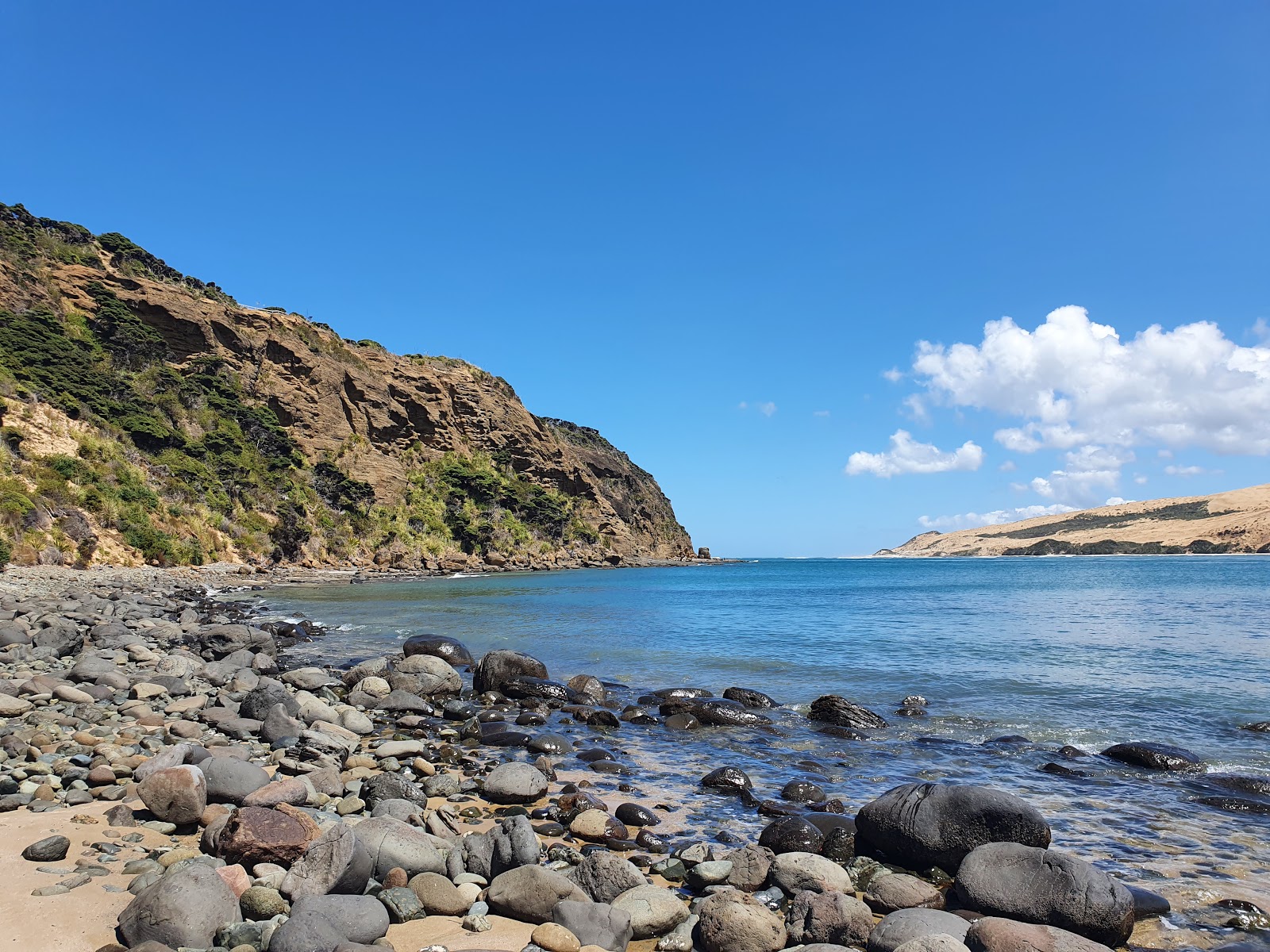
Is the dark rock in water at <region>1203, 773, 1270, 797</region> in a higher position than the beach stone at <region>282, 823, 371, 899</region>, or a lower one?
lower

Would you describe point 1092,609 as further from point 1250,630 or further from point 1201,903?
point 1201,903

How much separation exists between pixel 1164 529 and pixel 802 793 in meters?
173


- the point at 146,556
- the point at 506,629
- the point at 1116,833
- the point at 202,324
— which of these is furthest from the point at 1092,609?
the point at 202,324

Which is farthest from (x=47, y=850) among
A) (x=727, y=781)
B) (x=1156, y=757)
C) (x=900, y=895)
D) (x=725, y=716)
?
(x=1156, y=757)

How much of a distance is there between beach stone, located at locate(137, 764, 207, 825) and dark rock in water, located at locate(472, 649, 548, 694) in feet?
25.2

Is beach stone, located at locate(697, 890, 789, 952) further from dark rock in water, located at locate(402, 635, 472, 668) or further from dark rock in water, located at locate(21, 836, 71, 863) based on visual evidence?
dark rock in water, located at locate(402, 635, 472, 668)

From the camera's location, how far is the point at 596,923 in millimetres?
4645

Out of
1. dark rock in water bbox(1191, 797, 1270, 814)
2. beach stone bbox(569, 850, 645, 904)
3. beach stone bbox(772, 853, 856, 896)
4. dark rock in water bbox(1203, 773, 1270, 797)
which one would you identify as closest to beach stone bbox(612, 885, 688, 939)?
beach stone bbox(569, 850, 645, 904)

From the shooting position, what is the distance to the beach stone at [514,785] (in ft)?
23.9

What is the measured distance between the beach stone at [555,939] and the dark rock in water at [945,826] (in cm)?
315

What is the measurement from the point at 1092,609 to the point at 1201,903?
3126 centimetres

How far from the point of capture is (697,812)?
23.8ft

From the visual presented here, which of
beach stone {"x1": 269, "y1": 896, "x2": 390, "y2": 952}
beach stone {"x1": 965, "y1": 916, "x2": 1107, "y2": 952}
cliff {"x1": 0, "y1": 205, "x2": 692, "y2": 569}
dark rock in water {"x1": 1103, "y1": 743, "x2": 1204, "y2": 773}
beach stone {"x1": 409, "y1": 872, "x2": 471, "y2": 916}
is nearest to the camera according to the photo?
beach stone {"x1": 269, "y1": 896, "x2": 390, "y2": 952}

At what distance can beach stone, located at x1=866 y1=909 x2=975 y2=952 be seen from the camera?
4.51 meters
